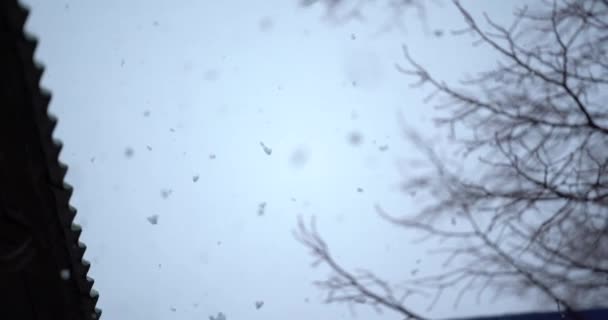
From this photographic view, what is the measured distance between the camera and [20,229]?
2.25 metres

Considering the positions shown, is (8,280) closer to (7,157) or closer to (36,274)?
(36,274)

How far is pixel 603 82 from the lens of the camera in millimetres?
2480

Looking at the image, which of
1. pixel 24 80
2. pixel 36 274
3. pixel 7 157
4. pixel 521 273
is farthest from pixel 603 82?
pixel 36 274

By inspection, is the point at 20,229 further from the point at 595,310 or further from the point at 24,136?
the point at 595,310

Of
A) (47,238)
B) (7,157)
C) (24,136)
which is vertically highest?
(24,136)

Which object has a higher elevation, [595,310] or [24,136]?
[24,136]

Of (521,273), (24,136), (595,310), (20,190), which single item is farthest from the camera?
(595,310)

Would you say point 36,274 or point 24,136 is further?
point 36,274

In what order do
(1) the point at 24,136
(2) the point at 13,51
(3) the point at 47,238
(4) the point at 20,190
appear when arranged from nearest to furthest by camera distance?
1. (2) the point at 13,51
2. (1) the point at 24,136
3. (4) the point at 20,190
4. (3) the point at 47,238

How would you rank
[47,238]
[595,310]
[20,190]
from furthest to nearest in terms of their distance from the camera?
[595,310]
[47,238]
[20,190]

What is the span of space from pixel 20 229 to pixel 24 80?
0.96 meters

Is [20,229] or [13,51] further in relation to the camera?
[20,229]

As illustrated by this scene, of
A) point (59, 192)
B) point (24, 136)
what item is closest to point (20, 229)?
point (59, 192)

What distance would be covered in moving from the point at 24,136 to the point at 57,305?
50.3 inches
